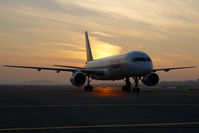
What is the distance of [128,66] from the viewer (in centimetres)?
2781

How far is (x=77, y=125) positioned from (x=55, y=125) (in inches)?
22.9

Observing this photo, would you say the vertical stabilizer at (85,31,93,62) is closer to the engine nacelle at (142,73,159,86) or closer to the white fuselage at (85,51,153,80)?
the white fuselage at (85,51,153,80)

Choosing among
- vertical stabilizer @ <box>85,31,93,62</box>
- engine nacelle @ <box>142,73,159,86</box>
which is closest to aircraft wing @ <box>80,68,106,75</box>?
engine nacelle @ <box>142,73,159,86</box>

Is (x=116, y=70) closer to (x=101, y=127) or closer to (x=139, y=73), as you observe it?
(x=139, y=73)

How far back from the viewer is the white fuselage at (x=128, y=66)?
1048 inches

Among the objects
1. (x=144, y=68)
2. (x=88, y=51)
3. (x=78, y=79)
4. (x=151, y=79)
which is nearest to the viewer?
(x=144, y=68)

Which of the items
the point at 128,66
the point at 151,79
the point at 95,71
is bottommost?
the point at 151,79

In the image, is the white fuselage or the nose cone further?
the white fuselage

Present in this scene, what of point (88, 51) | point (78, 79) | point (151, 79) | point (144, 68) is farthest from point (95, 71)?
point (88, 51)

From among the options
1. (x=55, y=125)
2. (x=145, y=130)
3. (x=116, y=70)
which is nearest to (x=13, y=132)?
(x=55, y=125)

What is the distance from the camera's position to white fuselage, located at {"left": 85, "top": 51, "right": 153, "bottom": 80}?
87.3 ft

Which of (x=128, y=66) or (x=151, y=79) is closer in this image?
(x=128, y=66)

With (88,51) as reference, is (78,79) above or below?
below

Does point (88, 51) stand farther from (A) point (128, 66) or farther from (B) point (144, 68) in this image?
(B) point (144, 68)
